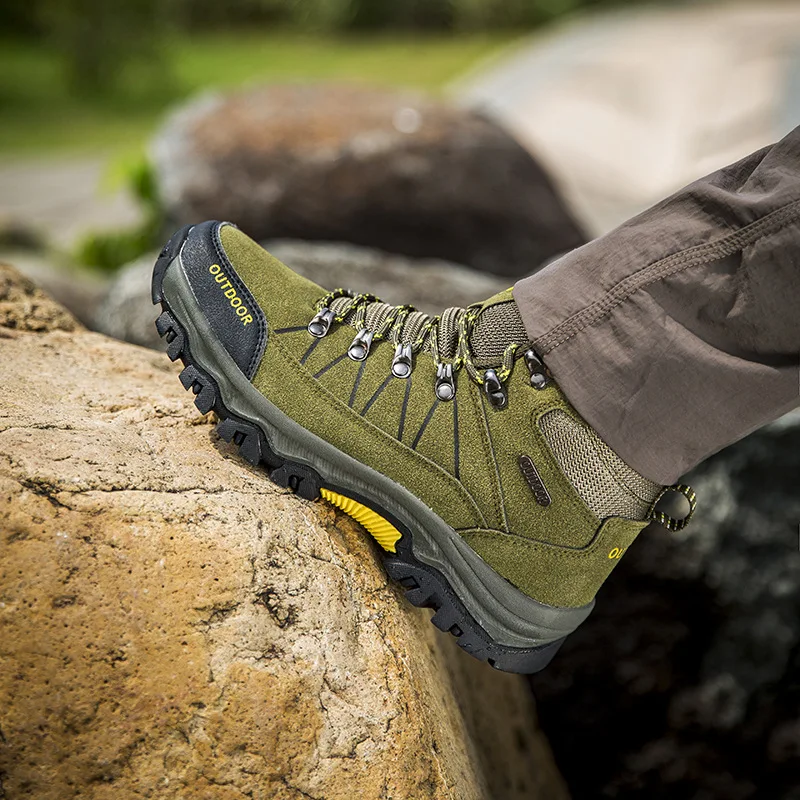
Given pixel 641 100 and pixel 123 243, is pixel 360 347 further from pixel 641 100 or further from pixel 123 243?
pixel 641 100

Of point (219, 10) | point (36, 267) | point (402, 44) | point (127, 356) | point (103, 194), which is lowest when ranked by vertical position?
point (219, 10)

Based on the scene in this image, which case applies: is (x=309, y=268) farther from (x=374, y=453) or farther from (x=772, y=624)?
(x=772, y=624)

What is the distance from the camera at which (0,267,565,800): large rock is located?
1009 mm

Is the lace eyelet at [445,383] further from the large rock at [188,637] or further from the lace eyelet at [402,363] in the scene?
the large rock at [188,637]

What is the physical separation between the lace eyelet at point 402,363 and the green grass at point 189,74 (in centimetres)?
588

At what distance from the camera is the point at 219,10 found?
1309 cm

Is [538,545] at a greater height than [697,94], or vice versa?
[538,545]

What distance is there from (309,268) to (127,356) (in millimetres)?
732

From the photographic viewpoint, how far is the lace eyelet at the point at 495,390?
3.84 ft

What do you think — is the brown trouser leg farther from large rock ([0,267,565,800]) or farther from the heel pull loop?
large rock ([0,267,565,800])

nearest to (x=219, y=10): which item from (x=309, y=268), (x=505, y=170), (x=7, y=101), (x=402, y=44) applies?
(x=402, y=44)

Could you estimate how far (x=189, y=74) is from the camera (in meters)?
9.70

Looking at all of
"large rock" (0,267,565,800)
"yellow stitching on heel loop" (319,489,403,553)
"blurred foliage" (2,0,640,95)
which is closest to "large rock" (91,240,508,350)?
"large rock" (0,267,565,800)

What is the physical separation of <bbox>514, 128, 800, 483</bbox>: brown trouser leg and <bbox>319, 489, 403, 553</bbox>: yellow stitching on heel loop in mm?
312
